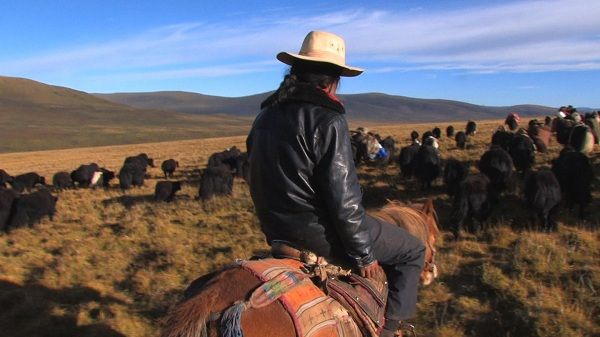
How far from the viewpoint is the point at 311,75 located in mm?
3049

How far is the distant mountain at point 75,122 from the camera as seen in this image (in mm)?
97000

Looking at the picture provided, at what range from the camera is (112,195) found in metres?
19.1

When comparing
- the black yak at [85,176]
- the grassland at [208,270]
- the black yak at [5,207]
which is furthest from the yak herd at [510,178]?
the black yak at [85,176]

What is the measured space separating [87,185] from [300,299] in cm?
2184

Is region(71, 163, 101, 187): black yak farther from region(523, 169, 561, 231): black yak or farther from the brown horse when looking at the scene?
the brown horse

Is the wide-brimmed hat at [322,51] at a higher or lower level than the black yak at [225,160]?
higher

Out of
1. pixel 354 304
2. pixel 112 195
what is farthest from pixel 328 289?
pixel 112 195

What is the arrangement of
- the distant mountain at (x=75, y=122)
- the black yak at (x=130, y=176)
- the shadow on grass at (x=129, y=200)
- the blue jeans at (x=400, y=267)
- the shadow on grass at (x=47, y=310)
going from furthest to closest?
the distant mountain at (x=75, y=122) → the black yak at (x=130, y=176) → the shadow on grass at (x=129, y=200) → the shadow on grass at (x=47, y=310) → the blue jeans at (x=400, y=267)

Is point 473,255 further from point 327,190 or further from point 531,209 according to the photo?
point 327,190

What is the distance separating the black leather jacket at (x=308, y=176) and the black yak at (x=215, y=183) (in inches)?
505

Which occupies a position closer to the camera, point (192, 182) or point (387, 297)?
point (387, 297)

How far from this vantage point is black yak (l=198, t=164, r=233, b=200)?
15.9m

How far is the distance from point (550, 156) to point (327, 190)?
18229 mm

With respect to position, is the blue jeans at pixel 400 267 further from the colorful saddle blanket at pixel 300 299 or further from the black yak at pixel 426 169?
the black yak at pixel 426 169
